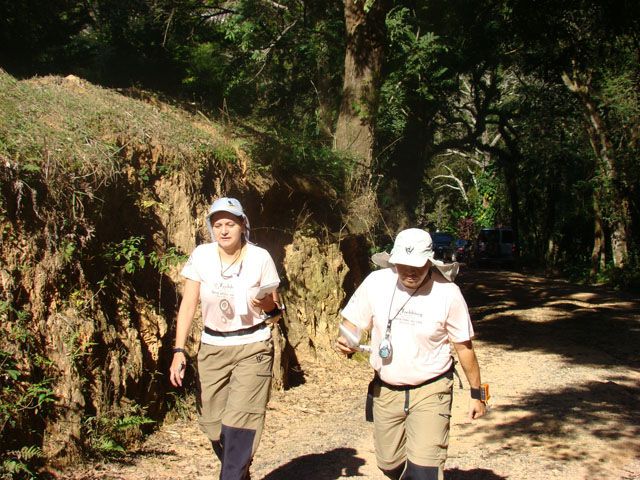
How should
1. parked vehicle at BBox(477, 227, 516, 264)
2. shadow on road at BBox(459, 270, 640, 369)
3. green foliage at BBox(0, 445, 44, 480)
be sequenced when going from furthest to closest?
parked vehicle at BBox(477, 227, 516, 264)
shadow on road at BBox(459, 270, 640, 369)
green foliage at BBox(0, 445, 44, 480)

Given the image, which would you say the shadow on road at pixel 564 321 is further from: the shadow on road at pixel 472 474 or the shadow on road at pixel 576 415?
the shadow on road at pixel 472 474

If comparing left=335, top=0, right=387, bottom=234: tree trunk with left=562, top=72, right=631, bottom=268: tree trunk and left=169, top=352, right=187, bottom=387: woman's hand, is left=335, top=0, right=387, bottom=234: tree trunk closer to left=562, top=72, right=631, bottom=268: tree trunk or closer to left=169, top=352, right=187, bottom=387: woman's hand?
left=169, top=352, right=187, bottom=387: woman's hand

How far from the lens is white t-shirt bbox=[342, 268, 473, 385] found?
449 centimetres

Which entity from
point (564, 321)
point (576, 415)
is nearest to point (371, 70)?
point (576, 415)

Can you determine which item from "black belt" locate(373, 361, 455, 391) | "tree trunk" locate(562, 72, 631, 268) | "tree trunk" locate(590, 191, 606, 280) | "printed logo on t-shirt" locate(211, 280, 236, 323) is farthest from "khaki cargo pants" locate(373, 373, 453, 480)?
"tree trunk" locate(590, 191, 606, 280)

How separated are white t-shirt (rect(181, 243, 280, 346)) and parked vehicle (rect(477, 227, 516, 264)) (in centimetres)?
3327

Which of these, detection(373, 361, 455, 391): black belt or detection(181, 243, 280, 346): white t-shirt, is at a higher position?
detection(181, 243, 280, 346): white t-shirt

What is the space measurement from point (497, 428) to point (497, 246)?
30191 millimetres

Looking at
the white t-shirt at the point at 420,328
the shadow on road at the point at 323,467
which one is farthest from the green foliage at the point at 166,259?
the white t-shirt at the point at 420,328

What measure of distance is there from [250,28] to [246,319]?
12896 millimetres

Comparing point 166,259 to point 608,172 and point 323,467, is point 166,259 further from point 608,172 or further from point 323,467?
point 608,172

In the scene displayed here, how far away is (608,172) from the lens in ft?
80.7

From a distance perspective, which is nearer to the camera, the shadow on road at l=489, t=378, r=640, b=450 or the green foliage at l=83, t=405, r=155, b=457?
the green foliage at l=83, t=405, r=155, b=457

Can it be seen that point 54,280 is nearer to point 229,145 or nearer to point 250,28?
point 229,145
